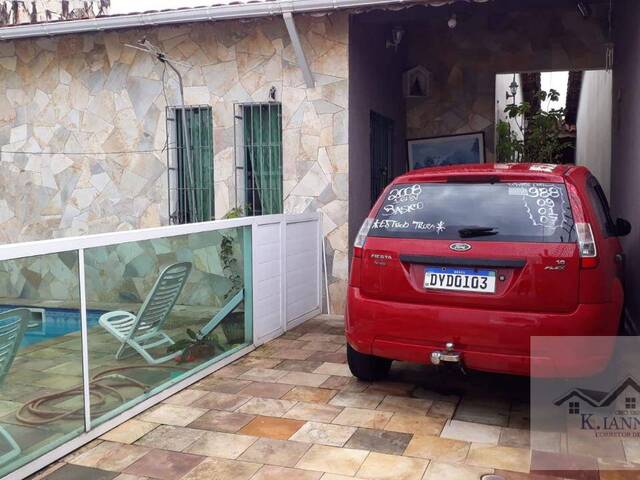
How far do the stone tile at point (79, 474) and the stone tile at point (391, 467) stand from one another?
4.30 ft

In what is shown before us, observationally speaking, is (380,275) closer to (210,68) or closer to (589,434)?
(589,434)

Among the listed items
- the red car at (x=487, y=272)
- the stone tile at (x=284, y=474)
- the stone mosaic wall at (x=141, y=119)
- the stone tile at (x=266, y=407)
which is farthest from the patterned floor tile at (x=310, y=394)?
the stone mosaic wall at (x=141, y=119)

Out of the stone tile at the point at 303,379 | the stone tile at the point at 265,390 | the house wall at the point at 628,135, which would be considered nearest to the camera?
the stone tile at the point at 265,390

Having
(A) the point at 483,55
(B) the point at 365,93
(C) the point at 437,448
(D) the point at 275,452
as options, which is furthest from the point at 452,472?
(A) the point at 483,55

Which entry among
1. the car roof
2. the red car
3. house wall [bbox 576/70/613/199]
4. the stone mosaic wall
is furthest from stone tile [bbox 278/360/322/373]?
house wall [bbox 576/70/613/199]

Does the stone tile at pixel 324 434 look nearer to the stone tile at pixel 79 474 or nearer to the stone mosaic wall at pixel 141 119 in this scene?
the stone tile at pixel 79 474

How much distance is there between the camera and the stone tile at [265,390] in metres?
4.49

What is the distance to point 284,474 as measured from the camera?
3.25m

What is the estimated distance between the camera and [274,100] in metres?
7.31

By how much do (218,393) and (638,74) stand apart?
470 centimetres

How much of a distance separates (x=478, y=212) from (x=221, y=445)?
2.09 metres

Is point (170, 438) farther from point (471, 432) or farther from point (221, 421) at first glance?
point (471, 432)

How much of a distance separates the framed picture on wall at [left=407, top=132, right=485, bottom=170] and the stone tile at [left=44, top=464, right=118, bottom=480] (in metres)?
7.12

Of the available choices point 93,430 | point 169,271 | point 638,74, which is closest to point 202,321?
point 169,271
